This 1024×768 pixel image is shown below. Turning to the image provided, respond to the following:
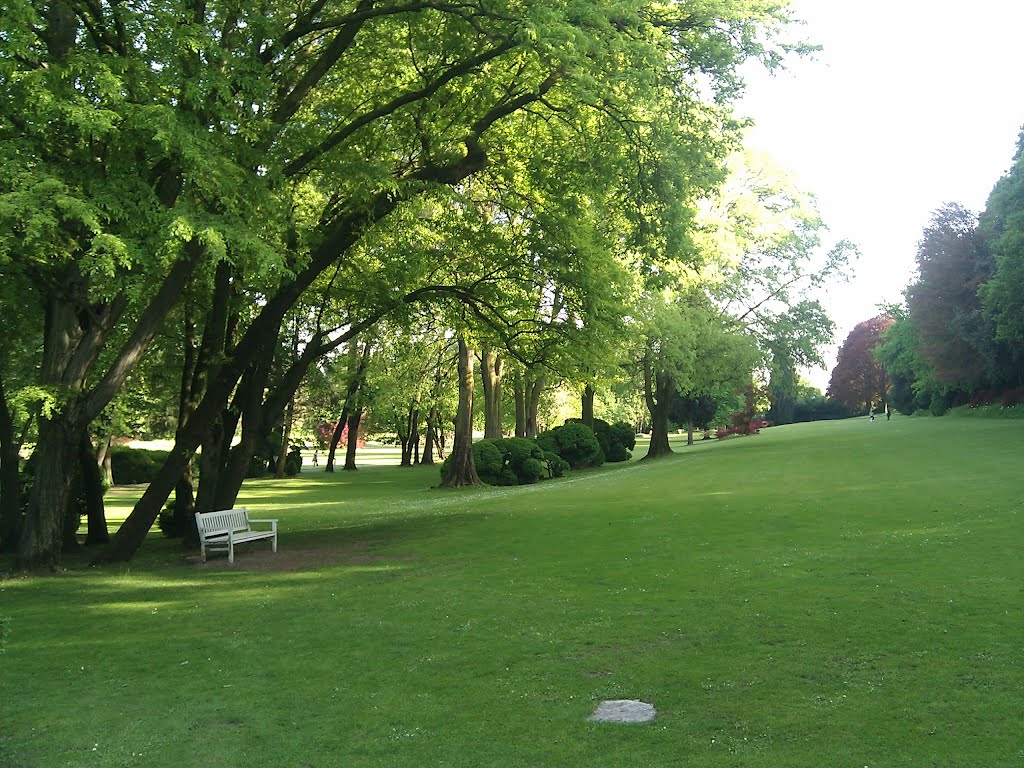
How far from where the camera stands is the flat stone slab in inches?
258

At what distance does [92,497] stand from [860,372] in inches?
3081

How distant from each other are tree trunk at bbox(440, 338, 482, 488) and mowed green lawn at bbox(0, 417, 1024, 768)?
50.1 feet

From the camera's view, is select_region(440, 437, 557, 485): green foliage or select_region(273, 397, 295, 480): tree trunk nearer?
select_region(440, 437, 557, 485): green foliage

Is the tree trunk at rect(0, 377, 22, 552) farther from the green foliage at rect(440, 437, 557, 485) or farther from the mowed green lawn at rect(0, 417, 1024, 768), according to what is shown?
the green foliage at rect(440, 437, 557, 485)

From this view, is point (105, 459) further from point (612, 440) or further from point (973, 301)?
point (973, 301)

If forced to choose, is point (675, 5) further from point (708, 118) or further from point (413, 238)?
point (413, 238)

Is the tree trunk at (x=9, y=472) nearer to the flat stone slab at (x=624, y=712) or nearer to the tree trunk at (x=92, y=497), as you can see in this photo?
the tree trunk at (x=92, y=497)

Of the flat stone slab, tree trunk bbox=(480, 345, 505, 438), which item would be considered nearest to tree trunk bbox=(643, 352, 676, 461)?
tree trunk bbox=(480, 345, 505, 438)

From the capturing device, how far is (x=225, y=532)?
16.6 meters

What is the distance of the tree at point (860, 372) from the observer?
3302 inches

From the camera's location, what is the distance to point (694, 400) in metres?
62.3

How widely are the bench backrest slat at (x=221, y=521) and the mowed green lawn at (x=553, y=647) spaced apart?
24.3 inches

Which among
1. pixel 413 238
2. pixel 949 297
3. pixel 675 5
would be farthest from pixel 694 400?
pixel 675 5

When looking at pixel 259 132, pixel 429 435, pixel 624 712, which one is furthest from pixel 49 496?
pixel 429 435
